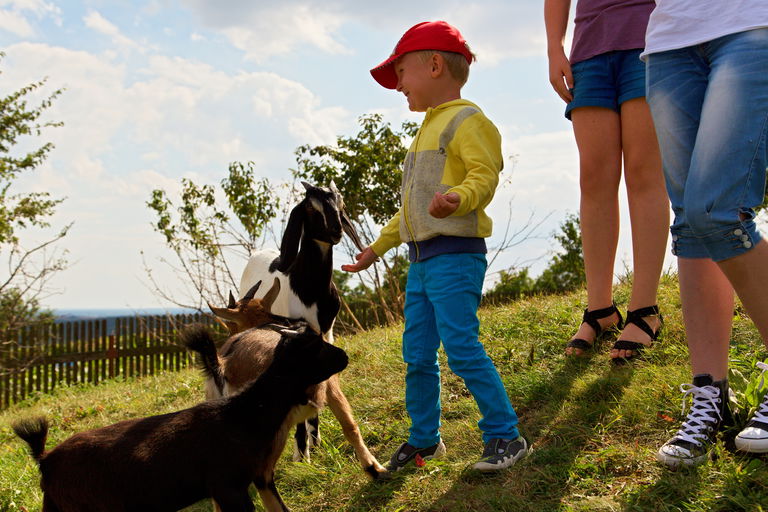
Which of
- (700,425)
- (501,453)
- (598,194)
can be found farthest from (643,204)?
(501,453)

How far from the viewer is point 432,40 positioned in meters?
→ 3.56

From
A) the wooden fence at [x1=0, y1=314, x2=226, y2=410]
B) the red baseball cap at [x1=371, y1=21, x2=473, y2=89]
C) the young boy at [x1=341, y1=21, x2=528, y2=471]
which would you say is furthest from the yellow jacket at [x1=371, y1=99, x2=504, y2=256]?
the wooden fence at [x1=0, y1=314, x2=226, y2=410]

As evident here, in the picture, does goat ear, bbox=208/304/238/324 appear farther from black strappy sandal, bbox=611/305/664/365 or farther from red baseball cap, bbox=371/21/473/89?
black strappy sandal, bbox=611/305/664/365

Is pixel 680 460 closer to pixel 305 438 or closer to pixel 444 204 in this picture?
pixel 444 204

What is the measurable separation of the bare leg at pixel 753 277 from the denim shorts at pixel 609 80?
158 cm

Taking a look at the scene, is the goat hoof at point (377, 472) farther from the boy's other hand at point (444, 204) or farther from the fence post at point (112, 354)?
the fence post at point (112, 354)

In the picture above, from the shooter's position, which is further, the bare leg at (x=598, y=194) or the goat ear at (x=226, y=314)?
the goat ear at (x=226, y=314)

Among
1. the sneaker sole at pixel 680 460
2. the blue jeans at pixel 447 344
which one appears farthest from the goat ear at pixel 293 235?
the sneaker sole at pixel 680 460

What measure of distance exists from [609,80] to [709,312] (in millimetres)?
1637

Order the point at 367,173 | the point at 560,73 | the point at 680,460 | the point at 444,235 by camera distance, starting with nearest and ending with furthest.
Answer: the point at 680,460 < the point at 444,235 < the point at 560,73 < the point at 367,173

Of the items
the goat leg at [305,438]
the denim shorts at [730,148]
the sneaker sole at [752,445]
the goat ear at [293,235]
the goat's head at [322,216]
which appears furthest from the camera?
the goat ear at [293,235]

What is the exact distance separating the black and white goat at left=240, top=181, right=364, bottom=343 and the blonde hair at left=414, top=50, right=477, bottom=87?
1403 mm

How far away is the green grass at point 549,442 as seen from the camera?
109 inches

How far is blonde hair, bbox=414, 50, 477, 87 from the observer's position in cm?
359
